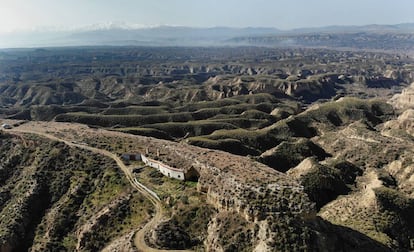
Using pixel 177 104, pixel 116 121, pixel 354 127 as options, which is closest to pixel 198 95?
pixel 177 104

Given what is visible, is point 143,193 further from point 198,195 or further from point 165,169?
point 198,195

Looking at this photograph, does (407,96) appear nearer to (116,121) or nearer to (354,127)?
(354,127)

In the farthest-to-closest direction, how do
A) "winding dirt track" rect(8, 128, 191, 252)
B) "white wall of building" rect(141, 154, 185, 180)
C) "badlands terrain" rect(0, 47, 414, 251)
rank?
"white wall of building" rect(141, 154, 185, 180)
"winding dirt track" rect(8, 128, 191, 252)
"badlands terrain" rect(0, 47, 414, 251)

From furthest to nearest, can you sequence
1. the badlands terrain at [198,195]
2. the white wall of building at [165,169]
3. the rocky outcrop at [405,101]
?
the rocky outcrop at [405,101] < the white wall of building at [165,169] < the badlands terrain at [198,195]

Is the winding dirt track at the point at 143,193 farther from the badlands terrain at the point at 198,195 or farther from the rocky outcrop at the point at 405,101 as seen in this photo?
the rocky outcrop at the point at 405,101

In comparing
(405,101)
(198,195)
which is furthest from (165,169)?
(405,101)

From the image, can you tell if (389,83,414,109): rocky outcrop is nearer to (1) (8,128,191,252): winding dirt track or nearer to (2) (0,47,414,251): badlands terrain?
(2) (0,47,414,251): badlands terrain

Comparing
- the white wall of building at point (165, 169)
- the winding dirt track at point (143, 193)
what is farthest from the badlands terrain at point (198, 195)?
the white wall of building at point (165, 169)

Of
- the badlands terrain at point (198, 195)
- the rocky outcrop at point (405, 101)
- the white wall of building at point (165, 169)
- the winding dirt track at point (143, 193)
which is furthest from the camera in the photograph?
the rocky outcrop at point (405, 101)

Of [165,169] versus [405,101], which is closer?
[165,169]

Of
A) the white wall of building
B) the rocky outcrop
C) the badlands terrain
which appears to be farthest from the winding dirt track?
the rocky outcrop

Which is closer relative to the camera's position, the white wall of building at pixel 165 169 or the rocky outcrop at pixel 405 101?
the white wall of building at pixel 165 169
